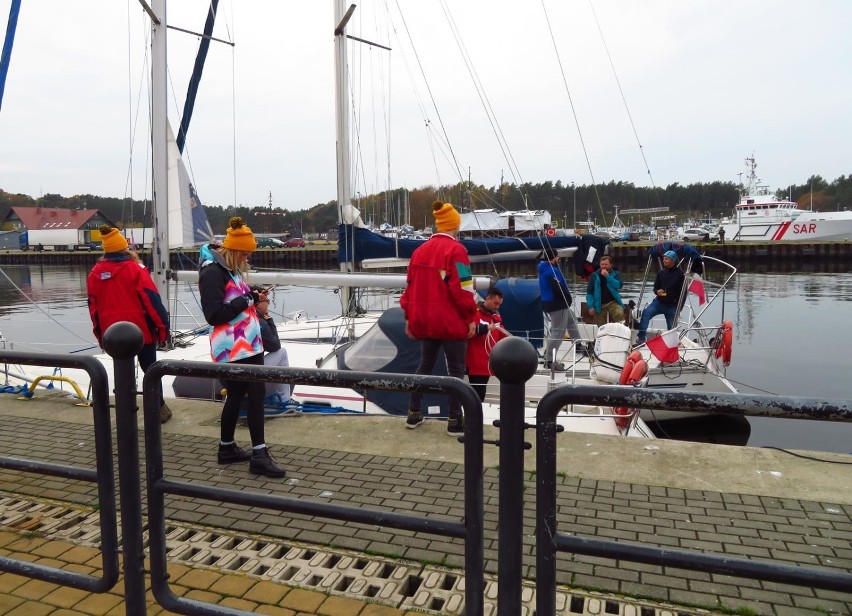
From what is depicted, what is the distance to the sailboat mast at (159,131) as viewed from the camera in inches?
391

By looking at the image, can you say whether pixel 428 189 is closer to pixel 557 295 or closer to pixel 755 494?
pixel 557 295

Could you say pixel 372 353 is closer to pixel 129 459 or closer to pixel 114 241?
pixel 114 241

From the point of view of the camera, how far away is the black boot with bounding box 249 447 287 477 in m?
4.36

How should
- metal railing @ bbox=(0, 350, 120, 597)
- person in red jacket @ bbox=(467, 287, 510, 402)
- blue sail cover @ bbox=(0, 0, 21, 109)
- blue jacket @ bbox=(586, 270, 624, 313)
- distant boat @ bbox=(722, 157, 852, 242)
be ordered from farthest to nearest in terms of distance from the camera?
1. distant boat @ bbox=(722, 157, 852, 242)
2. blue jacket @ bbox=(586, 270, 624, 313)
3. blue sail cover @ bbox=(0, 0, 21, 109)
4. person in red jacket @ bbox=(467, 287, 510, 402)
5. metal railing @ bbox=(0, 350, 120, 597)

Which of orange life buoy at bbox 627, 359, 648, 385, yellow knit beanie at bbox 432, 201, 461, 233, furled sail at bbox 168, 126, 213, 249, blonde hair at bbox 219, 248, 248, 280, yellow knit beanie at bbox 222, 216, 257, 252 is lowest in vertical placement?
orange life buoy at bbox 627, 359, 648, 385

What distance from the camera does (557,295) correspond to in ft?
31.2

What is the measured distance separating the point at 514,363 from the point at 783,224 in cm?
7059

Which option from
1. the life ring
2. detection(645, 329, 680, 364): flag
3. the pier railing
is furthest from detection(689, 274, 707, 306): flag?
the pier railing

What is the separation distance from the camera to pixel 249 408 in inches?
175

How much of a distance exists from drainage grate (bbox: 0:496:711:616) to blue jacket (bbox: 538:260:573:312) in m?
6.69

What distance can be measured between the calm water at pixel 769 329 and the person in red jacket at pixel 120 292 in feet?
13.3

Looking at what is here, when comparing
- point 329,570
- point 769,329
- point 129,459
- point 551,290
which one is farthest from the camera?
point 769,329

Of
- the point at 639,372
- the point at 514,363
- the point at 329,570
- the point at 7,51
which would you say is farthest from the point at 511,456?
the point at 7,51

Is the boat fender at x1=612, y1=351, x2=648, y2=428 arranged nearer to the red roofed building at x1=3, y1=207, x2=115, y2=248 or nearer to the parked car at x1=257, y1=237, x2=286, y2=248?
the parked car at x1=257, y1=237, x2=286, y2=248
